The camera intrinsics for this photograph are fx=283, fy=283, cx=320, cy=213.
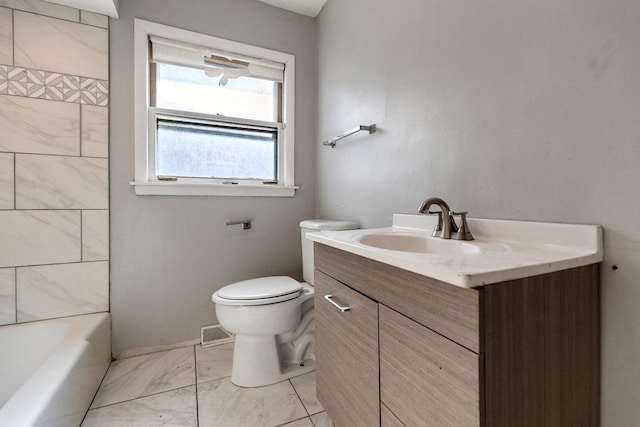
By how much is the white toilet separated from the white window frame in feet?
2.08

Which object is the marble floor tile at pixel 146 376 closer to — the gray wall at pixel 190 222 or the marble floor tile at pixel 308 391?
the gray wall at pixel 190 222

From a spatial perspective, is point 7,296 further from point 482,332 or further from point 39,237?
point 482,332

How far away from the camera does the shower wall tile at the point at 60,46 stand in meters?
1.45

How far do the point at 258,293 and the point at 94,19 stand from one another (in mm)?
1756

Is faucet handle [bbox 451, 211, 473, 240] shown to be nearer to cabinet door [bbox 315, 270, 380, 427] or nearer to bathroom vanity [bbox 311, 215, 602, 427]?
bathroom vanity [bbox 311, 215, 602, 427]

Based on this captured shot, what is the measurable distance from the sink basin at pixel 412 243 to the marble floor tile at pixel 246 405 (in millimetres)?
833

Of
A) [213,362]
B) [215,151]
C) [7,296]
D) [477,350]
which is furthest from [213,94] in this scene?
[477,350]

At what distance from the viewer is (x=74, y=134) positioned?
154 centimetres

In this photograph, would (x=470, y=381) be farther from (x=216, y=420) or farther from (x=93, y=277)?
(x=93, y=277)

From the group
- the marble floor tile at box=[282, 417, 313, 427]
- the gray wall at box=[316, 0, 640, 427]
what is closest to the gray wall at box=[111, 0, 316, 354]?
the gray wall at box=[316, 0, 640, 427]

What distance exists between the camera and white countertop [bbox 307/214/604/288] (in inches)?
20.6

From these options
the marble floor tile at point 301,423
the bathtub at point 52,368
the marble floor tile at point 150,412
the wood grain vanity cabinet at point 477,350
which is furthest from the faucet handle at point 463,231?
the bathtub at point 52,368

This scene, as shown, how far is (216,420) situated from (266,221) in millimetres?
1146

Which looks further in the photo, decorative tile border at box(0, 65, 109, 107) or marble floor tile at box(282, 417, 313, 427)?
decorative tile border at box(0, 65, 109, 107)
